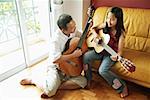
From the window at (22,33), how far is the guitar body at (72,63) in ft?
2.49

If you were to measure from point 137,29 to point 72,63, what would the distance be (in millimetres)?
852

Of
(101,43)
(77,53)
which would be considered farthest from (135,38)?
(77,53)

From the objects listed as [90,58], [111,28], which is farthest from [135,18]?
[90,58]

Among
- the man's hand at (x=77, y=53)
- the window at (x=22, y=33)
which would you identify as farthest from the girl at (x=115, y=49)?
the window at (x=22, y=33)

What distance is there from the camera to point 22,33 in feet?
7.55

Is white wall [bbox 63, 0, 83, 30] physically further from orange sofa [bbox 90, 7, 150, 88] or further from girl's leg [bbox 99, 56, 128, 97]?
girl's leg [bbox 99, 56, 128, 97]

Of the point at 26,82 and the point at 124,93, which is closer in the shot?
the point at 124,93

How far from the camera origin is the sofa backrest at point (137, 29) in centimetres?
200

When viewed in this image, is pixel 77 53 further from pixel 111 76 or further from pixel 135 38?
pixel 135 38

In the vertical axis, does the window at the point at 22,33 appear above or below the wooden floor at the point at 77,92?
above

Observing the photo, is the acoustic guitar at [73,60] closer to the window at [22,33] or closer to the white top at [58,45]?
the white top at [58,45]

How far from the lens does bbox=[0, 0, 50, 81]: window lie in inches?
90.0

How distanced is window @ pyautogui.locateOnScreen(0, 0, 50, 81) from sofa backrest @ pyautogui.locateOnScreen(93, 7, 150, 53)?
1227mm

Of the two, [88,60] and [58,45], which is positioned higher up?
[58,45]
